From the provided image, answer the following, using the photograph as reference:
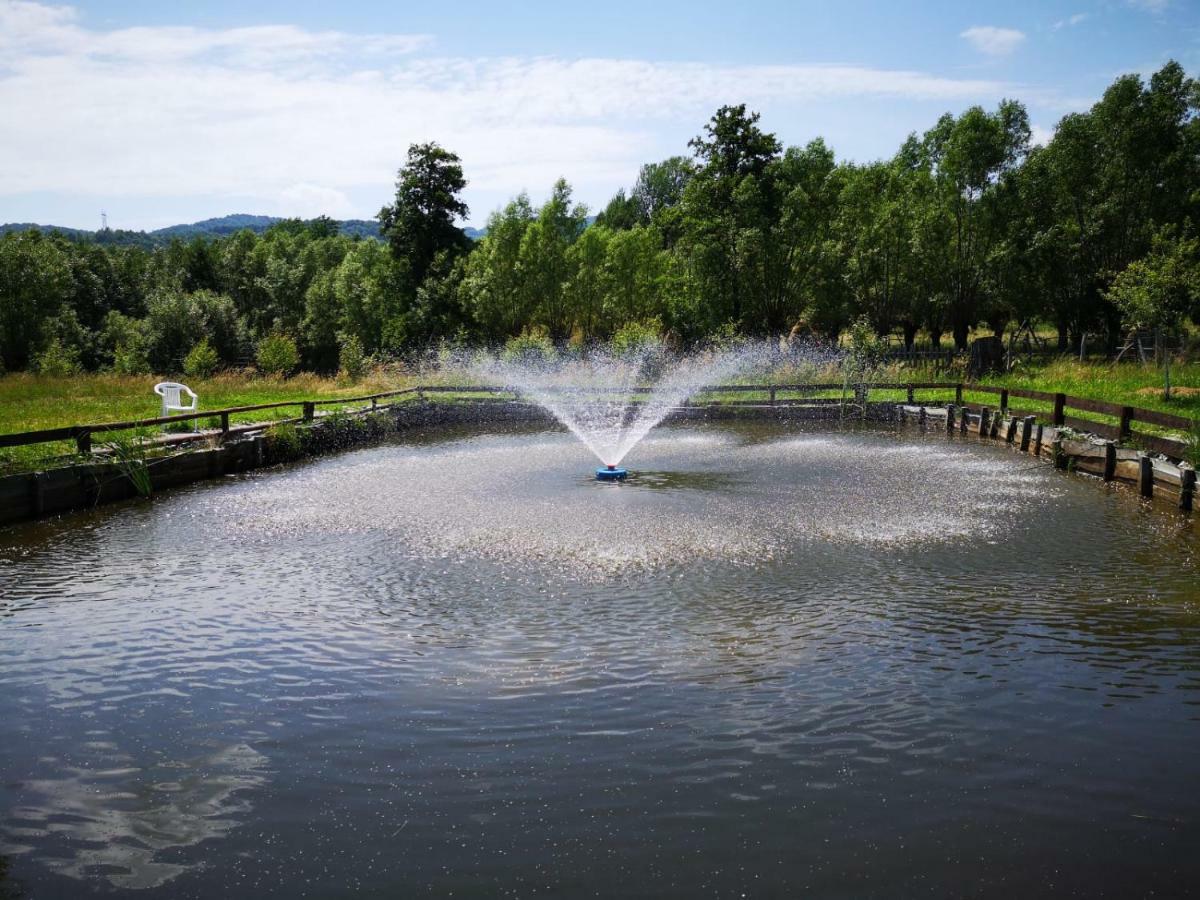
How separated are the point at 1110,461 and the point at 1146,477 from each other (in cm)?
159

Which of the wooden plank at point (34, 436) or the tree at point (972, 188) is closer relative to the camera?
the wooden plank at point (34, 436)

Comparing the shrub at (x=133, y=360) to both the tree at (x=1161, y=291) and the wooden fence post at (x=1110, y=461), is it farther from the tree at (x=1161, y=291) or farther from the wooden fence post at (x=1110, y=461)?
the wooden fence post at (x=1110, y=461)

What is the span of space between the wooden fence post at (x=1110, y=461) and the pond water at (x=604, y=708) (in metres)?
4.26

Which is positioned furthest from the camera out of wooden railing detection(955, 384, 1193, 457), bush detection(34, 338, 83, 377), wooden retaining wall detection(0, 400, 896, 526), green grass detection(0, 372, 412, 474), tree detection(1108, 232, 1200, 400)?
bush detection(34, 338, 83, 377)

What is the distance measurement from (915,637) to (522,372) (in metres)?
40.2

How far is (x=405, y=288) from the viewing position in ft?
208

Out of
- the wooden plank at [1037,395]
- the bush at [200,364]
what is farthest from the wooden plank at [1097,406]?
the bush at [200,364]

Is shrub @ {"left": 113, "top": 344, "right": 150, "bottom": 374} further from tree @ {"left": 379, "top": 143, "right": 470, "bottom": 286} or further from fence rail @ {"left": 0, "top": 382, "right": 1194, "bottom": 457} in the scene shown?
fence rail @ {"left": 0, "top": 382, "right": 1194, "bottom": 457}

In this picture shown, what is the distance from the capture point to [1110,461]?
60.3 ft

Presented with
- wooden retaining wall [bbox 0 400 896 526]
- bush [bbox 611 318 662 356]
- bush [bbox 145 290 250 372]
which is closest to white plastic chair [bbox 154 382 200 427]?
wooden retaining wall [bbox 0 400 896 526]

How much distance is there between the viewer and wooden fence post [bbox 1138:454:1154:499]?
16797mm

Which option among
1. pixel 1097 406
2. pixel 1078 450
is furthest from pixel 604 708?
pixel 1097 406

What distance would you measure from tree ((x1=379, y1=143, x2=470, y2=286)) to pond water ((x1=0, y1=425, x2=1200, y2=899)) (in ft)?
165

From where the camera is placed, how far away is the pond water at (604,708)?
5.37 metres
